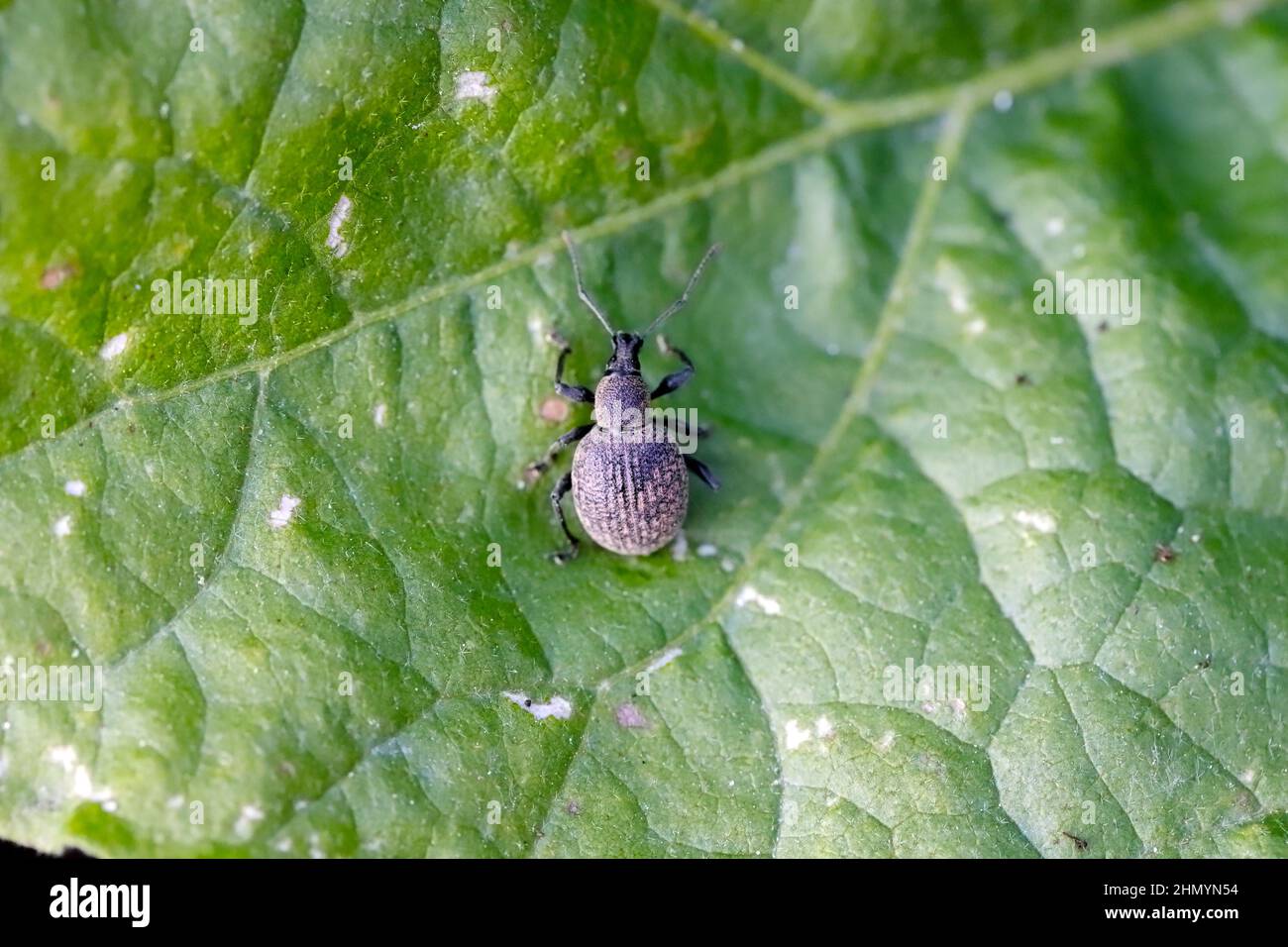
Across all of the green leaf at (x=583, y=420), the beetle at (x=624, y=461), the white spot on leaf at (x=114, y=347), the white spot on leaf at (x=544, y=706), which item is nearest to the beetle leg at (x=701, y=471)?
the beetle at (x=624, y=461)

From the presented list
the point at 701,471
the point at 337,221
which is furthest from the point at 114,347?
the point at 701,471

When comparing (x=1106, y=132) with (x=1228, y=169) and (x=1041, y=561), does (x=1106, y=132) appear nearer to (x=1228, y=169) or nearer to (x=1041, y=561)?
(x=1228, y=169)

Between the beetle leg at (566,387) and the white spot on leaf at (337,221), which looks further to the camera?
the beetle leg at (566,387)

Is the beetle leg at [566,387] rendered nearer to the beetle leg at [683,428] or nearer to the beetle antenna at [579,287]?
the beetle antenna at [579,287]

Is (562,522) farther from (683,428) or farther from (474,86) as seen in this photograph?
(474,86)

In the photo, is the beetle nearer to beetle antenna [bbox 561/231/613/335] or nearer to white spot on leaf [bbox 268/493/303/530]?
beetle antenna [bbox 561/231/613/335]

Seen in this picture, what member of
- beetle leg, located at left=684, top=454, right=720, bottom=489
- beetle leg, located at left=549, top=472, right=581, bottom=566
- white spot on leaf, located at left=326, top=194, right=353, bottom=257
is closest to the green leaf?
white spot on leaf, located at left=326, top=194, right=353, bottom=257
